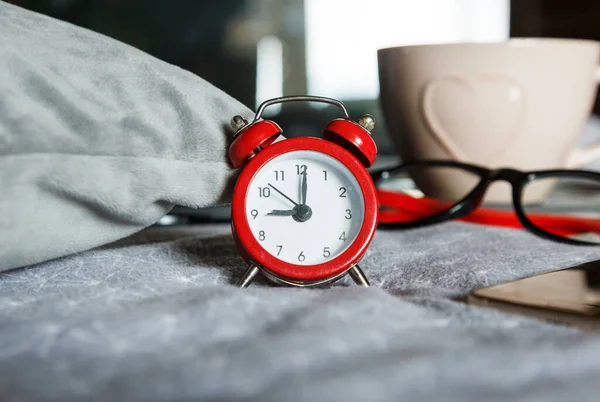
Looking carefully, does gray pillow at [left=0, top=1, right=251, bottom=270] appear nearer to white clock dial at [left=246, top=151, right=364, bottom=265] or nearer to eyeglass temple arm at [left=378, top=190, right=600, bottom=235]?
white clock dial at [left=246, top=151, right=364, bottom=265]

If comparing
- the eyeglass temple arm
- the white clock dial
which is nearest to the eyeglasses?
the eyeglass temple arm

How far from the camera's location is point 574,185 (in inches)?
36.5

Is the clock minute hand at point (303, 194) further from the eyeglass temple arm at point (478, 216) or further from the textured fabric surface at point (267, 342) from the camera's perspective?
the eyeglass temple arm at point (478, 216)

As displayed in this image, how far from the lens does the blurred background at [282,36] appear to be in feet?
3.65

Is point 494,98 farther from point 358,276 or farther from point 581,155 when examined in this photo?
point 358,276

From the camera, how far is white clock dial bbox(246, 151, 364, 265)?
431 mm

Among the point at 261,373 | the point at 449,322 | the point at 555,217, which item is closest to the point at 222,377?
the point at 261,373

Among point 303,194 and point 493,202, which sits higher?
point 303,194

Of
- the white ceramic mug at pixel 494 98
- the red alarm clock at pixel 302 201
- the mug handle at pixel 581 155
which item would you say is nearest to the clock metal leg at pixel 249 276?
the red alarm clock at pixel 302 201

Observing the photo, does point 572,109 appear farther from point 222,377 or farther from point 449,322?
point 222,377

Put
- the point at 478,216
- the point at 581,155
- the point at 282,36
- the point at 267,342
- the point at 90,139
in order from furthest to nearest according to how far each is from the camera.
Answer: the point at 282,36 → the point at 581,155 → the point at 478,216 → the point at 90,139 → the point at 267,342

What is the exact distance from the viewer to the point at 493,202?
0.74 meters

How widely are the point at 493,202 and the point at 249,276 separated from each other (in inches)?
15.5

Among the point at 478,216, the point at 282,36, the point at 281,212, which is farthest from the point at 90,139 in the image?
the point at 282,36
